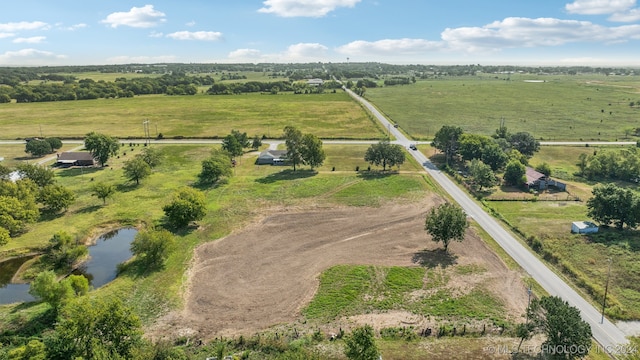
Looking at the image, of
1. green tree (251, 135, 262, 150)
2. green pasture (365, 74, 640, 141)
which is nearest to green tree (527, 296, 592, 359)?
green tree (251, 135, 262, 150)

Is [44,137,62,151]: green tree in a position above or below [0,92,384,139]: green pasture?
below

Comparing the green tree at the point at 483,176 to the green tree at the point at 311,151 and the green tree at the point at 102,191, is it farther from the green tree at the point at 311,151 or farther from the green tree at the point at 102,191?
the green tree at the point at 102,191

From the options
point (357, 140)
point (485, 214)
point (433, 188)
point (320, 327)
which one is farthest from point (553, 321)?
point (357, 140)

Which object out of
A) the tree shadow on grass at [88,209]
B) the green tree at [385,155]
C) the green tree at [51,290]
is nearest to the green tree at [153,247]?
the green tree at [51,290]

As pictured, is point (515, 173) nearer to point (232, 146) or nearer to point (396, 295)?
point (396, 295)

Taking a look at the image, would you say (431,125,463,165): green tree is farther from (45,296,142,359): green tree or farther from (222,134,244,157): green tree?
(45,296,142,359): green tree

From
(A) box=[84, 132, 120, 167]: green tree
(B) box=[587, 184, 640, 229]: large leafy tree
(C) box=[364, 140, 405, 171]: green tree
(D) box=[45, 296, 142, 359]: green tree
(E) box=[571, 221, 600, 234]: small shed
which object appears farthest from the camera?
(A) box=[84, 132, 120, 167]: green tree
